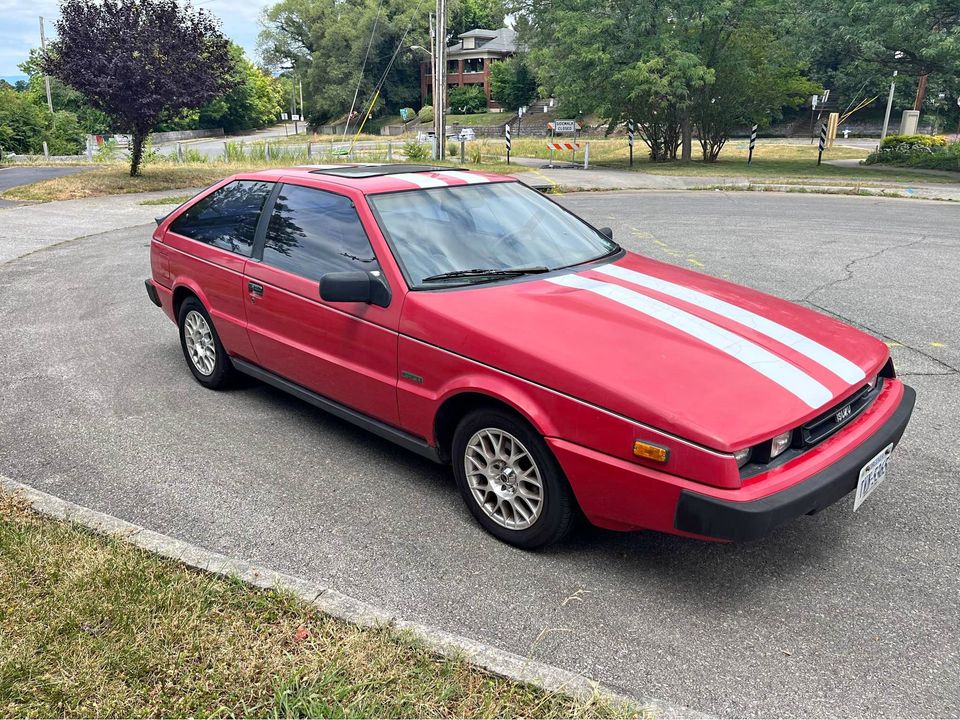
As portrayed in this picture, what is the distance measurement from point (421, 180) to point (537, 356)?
1.75 m

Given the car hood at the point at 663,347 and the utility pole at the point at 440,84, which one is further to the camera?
the utility pole at the point at 440,84

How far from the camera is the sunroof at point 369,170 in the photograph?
4.64 metres

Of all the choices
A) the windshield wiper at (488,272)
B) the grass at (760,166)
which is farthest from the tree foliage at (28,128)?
the windshield wiper at (488,272)

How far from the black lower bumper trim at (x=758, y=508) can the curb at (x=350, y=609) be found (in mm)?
625

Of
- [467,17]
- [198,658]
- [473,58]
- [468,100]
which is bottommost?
[198,658]

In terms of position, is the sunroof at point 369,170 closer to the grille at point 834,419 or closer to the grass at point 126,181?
the grille at point 834,419

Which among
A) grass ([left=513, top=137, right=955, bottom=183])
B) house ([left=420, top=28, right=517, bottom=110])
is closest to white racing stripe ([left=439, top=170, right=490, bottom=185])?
grass ([left=513, top=137, right=955, bottom=183])

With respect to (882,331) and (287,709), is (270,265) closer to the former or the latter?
(287,709)

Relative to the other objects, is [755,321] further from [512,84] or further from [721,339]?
[512,84]

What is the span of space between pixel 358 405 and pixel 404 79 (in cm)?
8674

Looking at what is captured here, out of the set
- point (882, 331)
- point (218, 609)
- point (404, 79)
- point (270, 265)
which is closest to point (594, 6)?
point (882, 331)

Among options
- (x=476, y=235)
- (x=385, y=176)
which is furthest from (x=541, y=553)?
(x=385, y=176)

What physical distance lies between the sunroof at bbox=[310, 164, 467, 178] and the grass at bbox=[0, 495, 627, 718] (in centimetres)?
252

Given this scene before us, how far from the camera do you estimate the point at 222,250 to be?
4.94m
